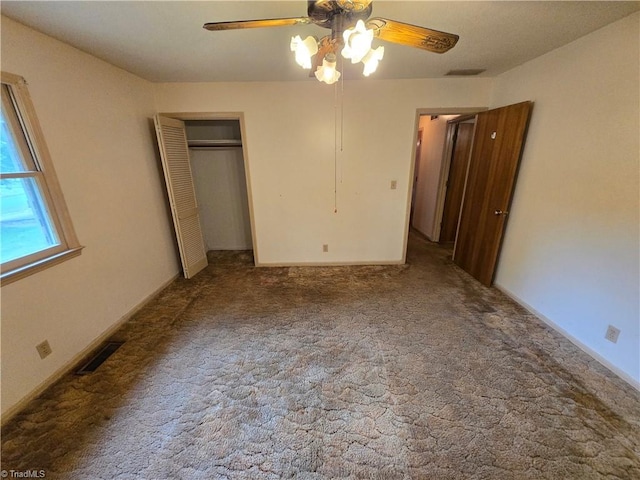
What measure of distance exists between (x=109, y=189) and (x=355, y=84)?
9.48 ft

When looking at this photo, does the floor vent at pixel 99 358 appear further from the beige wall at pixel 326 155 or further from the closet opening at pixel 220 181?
the closet opening at pixel 220 181

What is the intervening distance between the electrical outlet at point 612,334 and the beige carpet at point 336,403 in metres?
0.24

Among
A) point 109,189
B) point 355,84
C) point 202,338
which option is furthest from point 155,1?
point 202,338

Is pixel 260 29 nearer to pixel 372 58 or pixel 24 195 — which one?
pixel 372 58

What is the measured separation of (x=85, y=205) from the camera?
217 cm

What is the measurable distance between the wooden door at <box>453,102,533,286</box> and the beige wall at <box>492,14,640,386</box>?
0.13 metres

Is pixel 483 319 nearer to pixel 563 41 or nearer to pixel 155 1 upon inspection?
pixel 563 41

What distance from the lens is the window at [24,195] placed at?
5.44 ft

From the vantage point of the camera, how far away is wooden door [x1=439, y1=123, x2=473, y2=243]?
4.13 metres

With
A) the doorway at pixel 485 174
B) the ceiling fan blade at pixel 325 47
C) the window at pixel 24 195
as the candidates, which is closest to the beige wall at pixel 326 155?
the doorway at pixel 485 174

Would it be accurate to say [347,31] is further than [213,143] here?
No

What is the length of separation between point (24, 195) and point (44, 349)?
1.09 m

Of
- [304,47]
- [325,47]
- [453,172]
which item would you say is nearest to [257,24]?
[304,47]

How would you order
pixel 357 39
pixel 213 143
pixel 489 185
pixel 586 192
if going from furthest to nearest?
pixel 213 143 < pixel 489 185 < pixel 586 192 < pixel 357 39
